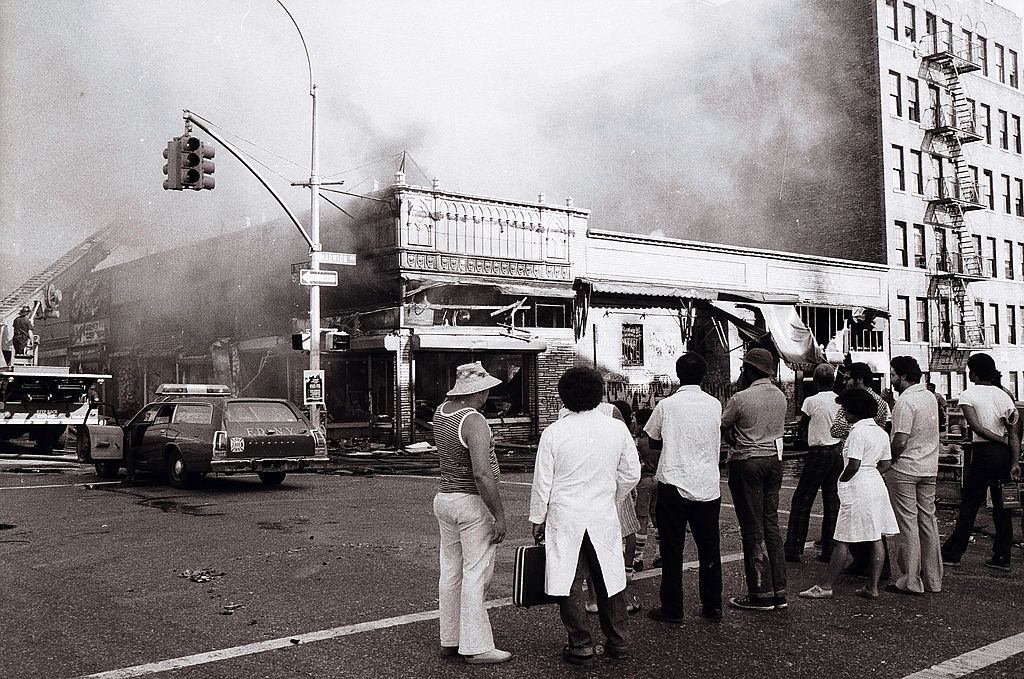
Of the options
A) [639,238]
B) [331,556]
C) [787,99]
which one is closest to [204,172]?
[331,556]

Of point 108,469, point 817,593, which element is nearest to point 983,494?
point 817,593

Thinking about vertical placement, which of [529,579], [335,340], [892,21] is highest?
[892,21]

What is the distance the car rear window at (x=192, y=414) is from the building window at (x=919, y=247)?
32411 mm

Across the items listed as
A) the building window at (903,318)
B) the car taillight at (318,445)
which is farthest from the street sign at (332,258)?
the building window at (903,318)

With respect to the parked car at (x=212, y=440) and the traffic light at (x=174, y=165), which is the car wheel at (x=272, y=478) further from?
the traffic light at (x=174, y=165)

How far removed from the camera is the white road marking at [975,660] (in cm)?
461

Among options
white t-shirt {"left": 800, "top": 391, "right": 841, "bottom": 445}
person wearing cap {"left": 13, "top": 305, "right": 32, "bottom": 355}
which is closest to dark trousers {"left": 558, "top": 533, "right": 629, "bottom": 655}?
white t-shirt {"left": 800, "top": 391, "right": 841, "bottom": 445}

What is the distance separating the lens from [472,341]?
76.9 ft

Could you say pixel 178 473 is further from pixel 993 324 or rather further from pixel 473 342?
pixel 993 324

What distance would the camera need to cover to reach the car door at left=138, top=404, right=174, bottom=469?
44.3 ft

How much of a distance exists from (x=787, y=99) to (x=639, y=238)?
49.4 feet

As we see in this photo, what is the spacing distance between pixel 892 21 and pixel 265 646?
130 ft

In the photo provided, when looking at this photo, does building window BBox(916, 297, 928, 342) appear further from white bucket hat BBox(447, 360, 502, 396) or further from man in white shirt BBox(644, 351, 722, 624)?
white bucket hat BBox(447, 360, 502, 396)

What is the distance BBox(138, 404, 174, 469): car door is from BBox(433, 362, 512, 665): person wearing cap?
9740mm
